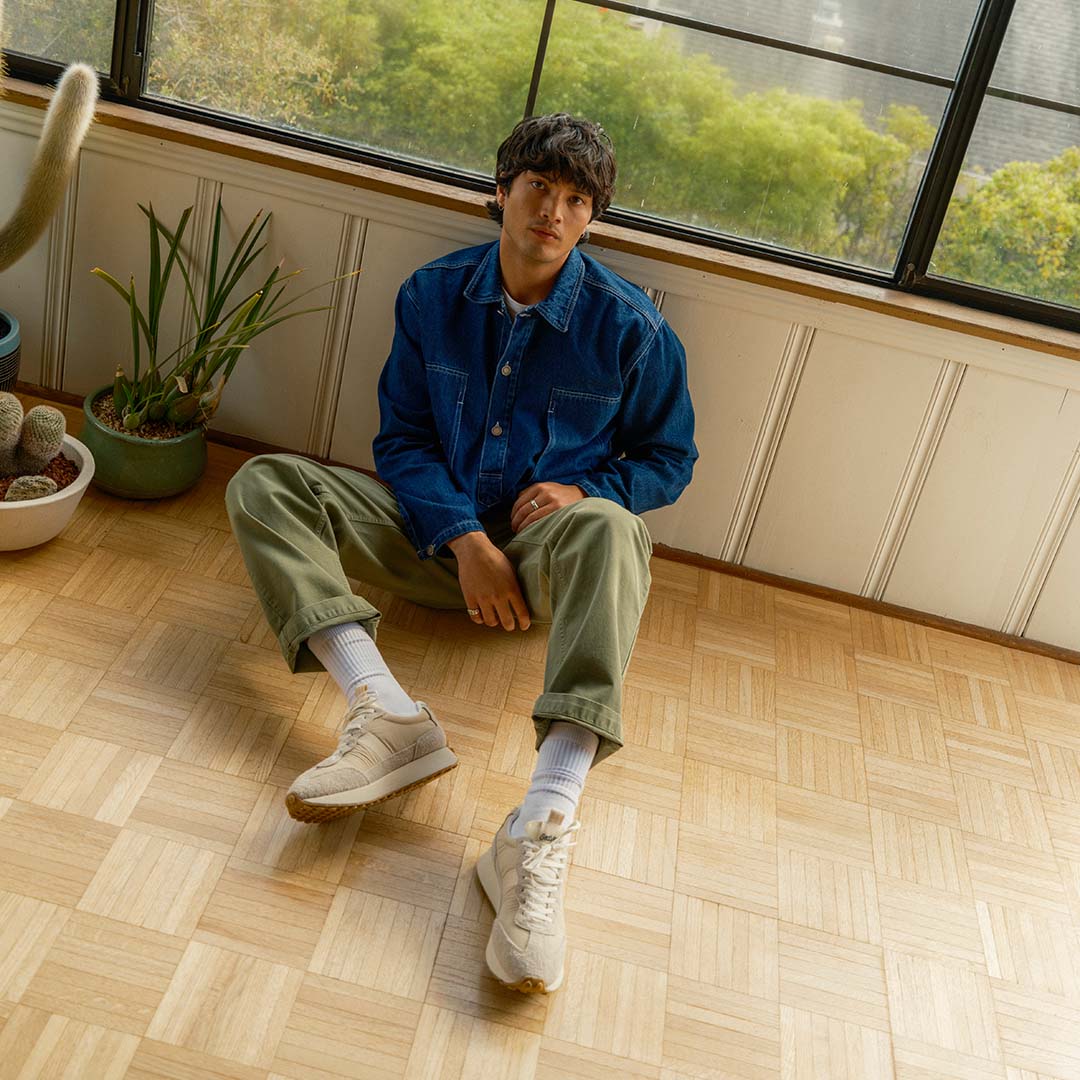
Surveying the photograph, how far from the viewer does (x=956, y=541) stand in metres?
2.47

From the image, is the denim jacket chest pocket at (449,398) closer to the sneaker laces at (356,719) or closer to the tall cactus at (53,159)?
the sneaker laces at (356,719)

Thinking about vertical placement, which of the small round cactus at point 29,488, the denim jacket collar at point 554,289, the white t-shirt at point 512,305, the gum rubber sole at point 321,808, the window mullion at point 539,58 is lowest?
the gum rubber sole at point 321,808

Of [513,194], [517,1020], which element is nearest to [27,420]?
[513,194]

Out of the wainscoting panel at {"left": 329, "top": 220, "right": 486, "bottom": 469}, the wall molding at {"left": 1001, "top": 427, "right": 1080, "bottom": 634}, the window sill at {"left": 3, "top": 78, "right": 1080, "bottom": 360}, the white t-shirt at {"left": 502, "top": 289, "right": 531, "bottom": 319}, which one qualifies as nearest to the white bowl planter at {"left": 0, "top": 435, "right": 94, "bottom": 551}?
the wainscoting panel at {"left": 329, "top": 220, "right": 486, "bottom": 469}

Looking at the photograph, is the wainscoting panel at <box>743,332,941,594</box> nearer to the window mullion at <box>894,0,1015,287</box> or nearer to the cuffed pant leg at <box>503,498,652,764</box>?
the window mullion at <box>894,0,1015,287</box>

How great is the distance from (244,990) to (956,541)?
168 cm

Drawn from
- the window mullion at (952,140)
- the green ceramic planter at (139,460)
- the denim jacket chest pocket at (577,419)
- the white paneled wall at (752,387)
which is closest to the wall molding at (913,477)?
the white paneled wall at (752,387)

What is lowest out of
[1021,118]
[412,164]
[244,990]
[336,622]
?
[244,990]

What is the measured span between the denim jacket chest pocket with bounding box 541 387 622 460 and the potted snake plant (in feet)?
1.79

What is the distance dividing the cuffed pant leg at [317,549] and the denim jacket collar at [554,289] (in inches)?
15.3

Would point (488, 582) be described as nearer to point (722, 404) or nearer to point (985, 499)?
point (722, 404)

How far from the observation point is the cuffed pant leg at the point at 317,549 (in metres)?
1.83

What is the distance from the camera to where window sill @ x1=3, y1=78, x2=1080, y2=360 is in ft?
7.50

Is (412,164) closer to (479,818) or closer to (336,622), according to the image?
(336,622)
